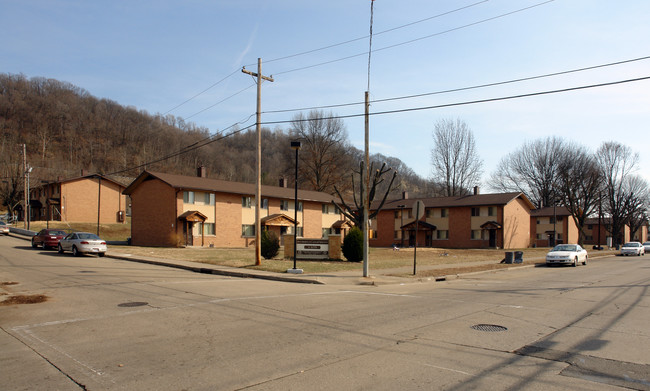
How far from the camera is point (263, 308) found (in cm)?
1045

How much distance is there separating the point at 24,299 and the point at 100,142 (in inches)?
3268

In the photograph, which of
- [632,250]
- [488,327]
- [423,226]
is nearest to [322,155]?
[423,226]

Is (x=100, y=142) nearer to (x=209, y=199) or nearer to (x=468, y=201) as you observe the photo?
(x=209, y=199)

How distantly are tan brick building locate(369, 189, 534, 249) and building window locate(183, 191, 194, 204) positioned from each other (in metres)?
28.6

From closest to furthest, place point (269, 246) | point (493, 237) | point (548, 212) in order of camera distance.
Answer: point (269, 246)
point (493, 237)
point (548, 212)

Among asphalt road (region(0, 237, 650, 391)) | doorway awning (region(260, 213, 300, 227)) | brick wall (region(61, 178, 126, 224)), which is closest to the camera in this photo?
asphalt road (region(0, 237, 650, 391))

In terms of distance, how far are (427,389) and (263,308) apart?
234 inches

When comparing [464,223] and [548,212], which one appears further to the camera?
[548,212]

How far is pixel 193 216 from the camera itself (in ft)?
133

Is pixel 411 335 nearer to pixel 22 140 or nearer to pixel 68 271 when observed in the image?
pixel 68 271

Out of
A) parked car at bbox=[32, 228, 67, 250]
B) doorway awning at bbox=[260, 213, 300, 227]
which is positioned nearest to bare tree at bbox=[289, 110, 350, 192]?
doorway awning at bbox=[260, 213, 300, 227]

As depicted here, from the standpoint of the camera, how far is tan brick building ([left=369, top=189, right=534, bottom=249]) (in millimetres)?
56722

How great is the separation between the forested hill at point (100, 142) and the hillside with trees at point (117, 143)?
0.16 meters

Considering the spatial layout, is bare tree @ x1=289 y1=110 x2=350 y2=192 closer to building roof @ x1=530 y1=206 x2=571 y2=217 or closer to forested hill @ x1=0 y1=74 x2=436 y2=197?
forested hill @ x1=0 y1=74 x2=436 y2=197
